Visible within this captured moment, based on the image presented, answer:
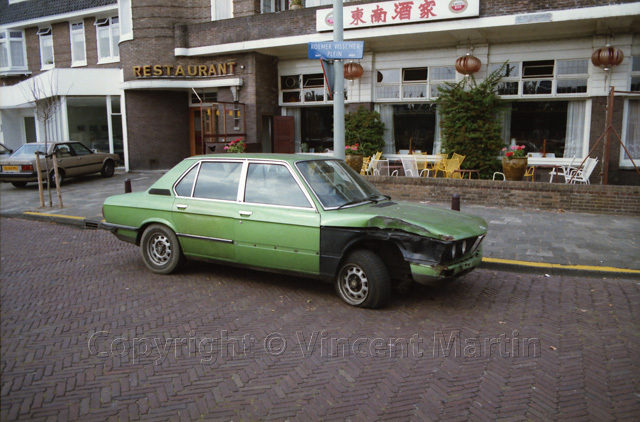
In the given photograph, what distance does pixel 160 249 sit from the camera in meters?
6.70

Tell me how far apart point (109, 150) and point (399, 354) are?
20357mm

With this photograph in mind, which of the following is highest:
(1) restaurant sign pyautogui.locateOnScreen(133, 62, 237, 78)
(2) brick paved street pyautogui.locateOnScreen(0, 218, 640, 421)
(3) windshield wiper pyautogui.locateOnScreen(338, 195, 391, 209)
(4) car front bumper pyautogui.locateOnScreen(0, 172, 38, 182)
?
(1) restaurant sign pyautogui.locateOnScreen(133, 62, 237, 78)

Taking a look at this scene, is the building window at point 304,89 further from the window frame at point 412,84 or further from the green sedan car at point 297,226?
the green sedan car at point 297,226

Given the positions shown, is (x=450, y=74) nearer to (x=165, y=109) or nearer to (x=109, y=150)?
(x=165, y=109)

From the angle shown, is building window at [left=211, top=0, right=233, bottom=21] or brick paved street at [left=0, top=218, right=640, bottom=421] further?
building window at [left=211, top=0, right=233, bottom=21]

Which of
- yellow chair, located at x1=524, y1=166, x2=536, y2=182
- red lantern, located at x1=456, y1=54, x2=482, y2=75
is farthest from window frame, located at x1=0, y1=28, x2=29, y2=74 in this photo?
yellow chair, located at x1=524, y1=166, x2=536, y2=182

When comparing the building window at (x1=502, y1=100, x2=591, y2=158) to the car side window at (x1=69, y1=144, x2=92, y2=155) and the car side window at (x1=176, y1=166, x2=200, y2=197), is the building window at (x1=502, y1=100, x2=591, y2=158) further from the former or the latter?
the car side window at (x1=69, y1=144, x2=92, y2=155)

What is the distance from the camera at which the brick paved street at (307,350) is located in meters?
3.48

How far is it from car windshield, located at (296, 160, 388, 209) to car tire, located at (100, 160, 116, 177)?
14469 millimetres

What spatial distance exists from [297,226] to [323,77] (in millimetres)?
12959

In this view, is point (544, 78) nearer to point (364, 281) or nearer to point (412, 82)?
point (412, 82)

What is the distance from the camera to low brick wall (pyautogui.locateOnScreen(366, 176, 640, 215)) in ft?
34.0

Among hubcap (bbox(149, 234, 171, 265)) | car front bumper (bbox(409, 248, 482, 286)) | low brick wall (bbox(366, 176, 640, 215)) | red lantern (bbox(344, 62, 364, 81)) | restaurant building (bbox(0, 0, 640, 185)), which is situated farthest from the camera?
red lantern (bbox(344, 62, 364, 81))

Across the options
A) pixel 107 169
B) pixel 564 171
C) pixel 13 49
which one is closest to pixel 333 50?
pixel 564 171
